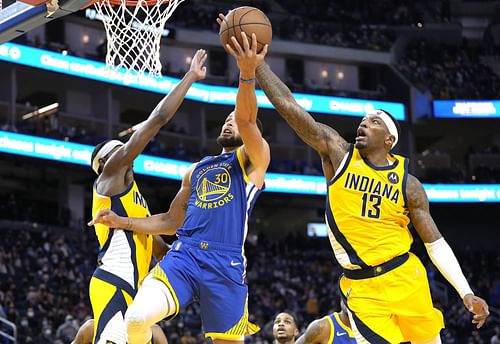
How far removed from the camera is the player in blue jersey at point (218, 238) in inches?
211

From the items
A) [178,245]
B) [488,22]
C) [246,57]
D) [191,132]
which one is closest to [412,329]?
[178,245]

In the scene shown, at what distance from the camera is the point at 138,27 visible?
847 centimetres

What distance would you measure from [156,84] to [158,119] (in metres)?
21.3

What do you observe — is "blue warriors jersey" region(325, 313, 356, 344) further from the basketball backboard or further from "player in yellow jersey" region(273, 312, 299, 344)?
the basketball backboard

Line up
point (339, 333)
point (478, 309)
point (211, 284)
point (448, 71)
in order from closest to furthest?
point (478, 309), point (211, 284), point (339, 333), point (448, 71)

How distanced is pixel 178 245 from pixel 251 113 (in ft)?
3.30

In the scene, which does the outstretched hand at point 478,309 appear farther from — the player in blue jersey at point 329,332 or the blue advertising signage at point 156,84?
the blue advertising signage at point 156,84

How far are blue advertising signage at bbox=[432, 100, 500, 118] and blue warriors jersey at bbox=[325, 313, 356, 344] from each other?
82.6ft

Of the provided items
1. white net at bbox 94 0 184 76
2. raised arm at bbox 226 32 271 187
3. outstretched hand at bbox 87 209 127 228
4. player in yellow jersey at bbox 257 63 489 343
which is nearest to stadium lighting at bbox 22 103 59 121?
white net at bbox 94 0 184 76

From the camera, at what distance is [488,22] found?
38031mm

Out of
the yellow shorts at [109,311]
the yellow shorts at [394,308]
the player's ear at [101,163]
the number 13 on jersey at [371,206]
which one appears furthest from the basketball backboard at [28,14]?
the yellow shorts at [394,308]

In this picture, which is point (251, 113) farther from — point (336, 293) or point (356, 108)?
point (356, 108)

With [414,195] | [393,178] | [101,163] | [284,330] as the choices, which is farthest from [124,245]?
[284,330]

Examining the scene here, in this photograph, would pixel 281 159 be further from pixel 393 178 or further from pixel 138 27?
pixel 393 178
